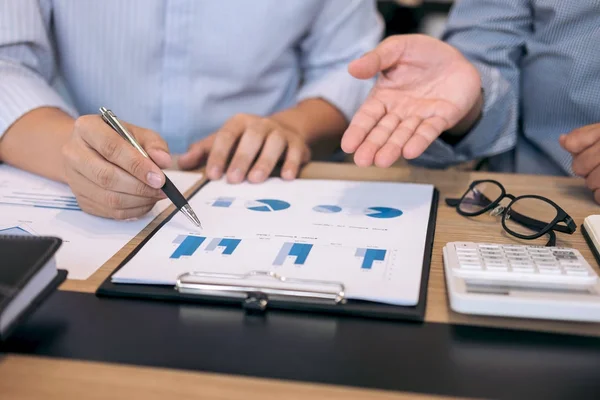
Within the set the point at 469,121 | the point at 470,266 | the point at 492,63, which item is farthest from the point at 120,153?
the point at 492,63

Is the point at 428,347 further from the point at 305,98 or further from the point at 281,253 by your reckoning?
the point at 305,98

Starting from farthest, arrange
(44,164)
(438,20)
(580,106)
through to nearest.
A: (438,20) < (580,106) < (44,164)

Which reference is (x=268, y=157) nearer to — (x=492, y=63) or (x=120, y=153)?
(x=120, y=153)

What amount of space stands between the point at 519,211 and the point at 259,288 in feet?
1.12

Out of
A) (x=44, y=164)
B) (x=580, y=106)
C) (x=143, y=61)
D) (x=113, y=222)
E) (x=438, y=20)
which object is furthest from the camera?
(x=438, y=20)

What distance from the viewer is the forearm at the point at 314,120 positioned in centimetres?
97

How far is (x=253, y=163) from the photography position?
0.82 meters

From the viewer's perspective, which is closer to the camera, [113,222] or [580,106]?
[113,222]

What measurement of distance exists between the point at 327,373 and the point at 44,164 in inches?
20.7

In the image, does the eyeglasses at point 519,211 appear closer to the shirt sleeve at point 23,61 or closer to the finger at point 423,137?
the finger at point 423,137

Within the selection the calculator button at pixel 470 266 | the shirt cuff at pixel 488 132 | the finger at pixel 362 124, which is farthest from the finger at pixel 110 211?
the shirt cuff at pixel 488 132

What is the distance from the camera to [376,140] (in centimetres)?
67

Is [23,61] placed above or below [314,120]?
above

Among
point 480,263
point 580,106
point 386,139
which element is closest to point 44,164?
point 386,139
